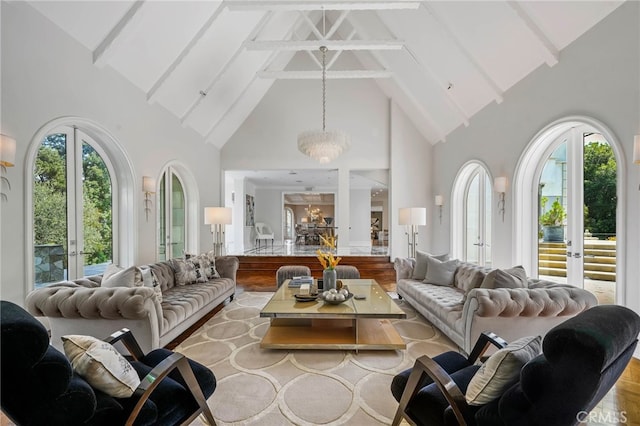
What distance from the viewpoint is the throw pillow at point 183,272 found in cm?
420

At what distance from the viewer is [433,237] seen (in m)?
7.64

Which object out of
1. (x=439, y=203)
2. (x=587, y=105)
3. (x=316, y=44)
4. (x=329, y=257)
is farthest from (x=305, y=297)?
(x=439, y=203)

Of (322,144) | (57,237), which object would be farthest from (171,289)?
(322,144)

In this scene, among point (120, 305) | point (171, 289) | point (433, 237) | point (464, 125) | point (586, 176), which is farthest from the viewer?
point (433, 237)

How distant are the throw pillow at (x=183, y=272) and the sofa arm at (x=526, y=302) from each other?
3.66 m

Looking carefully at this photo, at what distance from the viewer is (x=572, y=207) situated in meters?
3.85

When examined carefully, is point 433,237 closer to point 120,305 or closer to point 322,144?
point 322,144

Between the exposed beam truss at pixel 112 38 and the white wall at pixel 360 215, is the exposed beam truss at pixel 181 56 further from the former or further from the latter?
the white wall at pixel 360 215

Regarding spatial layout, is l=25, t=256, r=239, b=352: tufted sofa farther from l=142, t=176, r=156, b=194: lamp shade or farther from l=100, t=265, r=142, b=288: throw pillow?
l=142, t=176, r=156, b=194: lamp shade

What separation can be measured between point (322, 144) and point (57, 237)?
11.8ft

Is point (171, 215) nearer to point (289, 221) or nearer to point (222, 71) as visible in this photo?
point (222, 71)

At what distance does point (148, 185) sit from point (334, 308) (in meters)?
3.64

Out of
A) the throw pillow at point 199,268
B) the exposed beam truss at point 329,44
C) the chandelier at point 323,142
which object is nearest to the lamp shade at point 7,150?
the throw pillow at point 199,268

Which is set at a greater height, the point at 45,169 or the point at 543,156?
the point at 543,156
